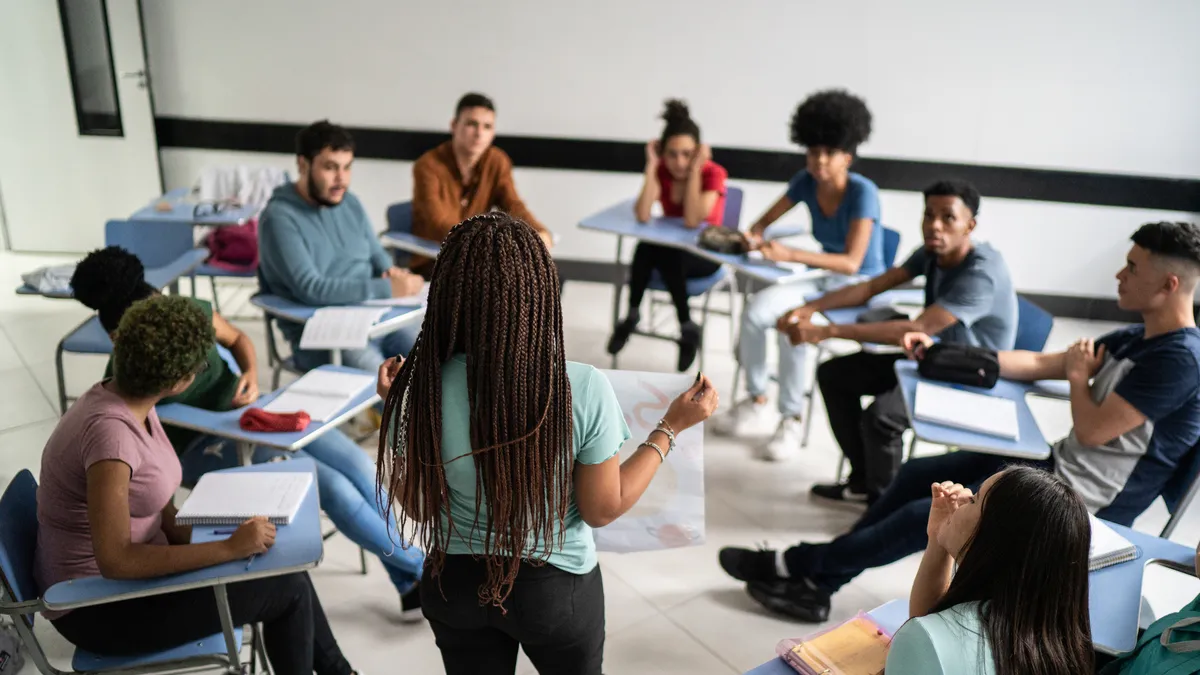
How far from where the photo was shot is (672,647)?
2.63 metres

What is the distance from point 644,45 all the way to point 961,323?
116 inches

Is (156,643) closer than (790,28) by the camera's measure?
Yes

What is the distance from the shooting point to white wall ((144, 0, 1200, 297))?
4953 mm

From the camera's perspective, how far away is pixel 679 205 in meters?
4.34

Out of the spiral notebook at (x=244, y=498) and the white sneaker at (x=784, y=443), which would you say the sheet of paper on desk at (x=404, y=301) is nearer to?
the spiral notebook at (x=244, y=498)

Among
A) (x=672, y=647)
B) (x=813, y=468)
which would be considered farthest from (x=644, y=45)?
(x=672, y=647)

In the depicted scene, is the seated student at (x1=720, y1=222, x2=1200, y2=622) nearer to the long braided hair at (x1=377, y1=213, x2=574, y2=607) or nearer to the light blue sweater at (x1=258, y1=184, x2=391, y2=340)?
the long braided hair at (x1=377, y1=213, x2=574, y2=607)

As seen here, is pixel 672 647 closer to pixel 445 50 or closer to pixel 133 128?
pixel 445 50

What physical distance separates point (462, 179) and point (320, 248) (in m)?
0.88

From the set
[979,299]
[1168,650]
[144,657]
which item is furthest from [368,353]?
[1168,650]

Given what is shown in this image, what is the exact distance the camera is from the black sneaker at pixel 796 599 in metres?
2.68

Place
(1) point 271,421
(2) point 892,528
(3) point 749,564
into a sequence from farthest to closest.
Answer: (3) point 749,564 → (2) point 892,528 → (1) point 271,421

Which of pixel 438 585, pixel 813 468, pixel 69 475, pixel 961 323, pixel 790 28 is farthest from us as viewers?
pixel 790 28

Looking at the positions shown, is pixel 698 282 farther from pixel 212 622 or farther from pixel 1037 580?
pixel 1037 580
